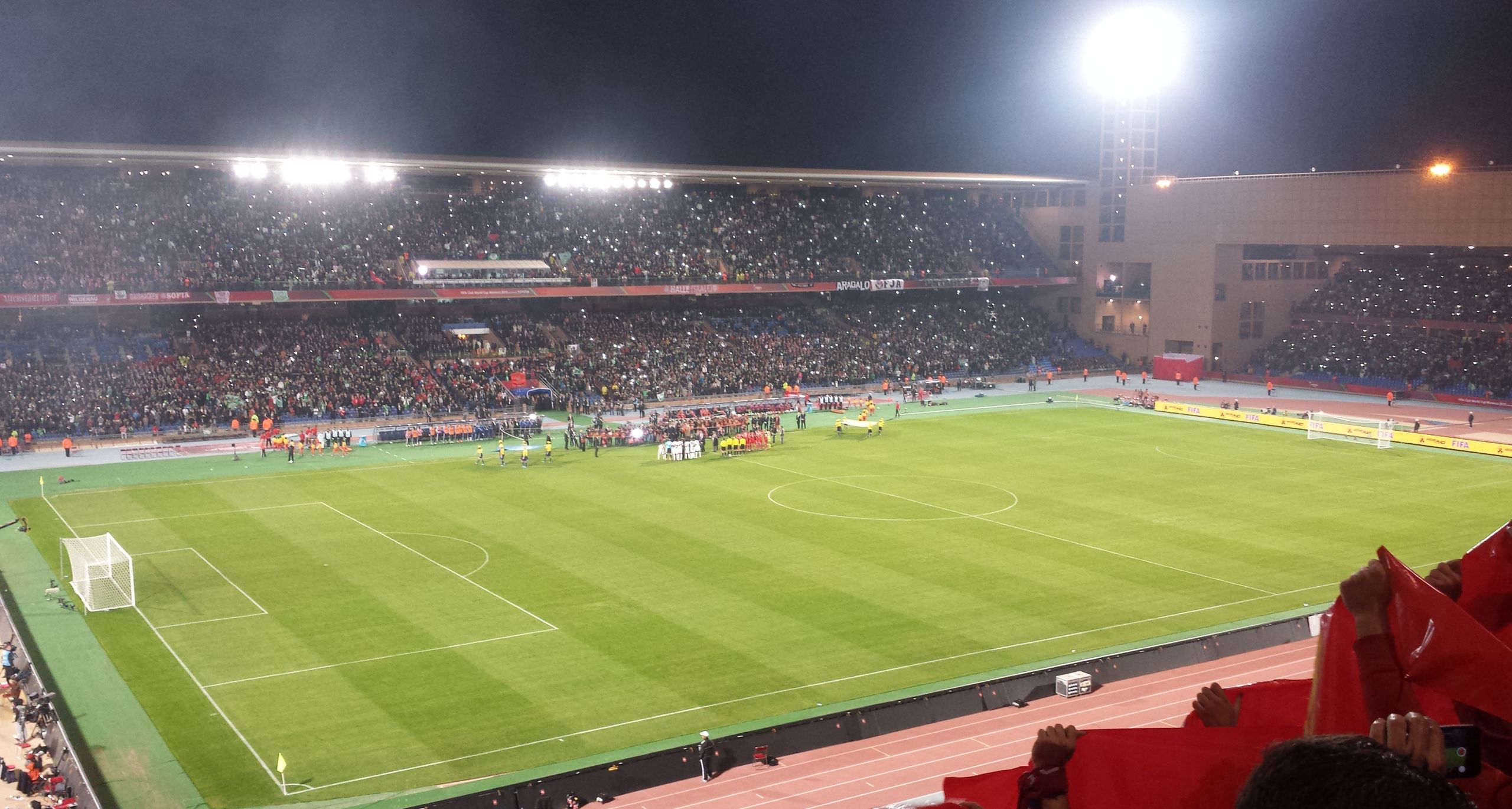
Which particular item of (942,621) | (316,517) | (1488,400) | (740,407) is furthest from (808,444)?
(1488,400)

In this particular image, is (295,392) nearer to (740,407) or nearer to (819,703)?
(740,407)

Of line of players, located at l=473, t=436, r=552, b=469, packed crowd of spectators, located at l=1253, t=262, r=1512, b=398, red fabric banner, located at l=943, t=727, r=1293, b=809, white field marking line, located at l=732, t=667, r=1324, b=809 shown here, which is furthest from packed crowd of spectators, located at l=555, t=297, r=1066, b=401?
red fabric banner, located at l=943, t=727, r=1293, b=809

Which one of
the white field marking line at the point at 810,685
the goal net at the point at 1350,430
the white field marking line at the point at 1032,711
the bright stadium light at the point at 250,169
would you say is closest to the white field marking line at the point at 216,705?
the white field marking line at the point at 810,685

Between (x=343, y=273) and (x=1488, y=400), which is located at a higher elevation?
(x=343, y=273)

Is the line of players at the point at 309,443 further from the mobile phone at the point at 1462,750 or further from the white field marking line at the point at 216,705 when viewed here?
the mobile phone at the point at 1462,750

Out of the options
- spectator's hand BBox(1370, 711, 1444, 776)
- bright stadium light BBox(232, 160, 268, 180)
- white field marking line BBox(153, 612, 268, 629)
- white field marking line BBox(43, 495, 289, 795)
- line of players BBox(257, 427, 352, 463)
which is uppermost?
bright stadium light BBox(232, 160, 268, 180)

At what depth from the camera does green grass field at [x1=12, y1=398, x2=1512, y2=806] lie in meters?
21.5

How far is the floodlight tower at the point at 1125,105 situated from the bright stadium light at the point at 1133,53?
40 millimetres

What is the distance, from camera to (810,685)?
22.7 m

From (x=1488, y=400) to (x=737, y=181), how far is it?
4380 centimetres

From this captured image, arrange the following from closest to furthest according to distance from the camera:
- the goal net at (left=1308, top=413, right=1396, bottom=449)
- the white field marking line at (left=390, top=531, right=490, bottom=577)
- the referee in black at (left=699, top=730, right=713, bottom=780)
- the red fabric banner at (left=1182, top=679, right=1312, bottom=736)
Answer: the red fabric banner at (left=1182, top=679, right=1312, bottom=736) < the referee in black at (left=699, top=730, right=713, bottom=780) < the white field marking line at (left=390, top=531, right=490, bottom=577) < the goal net at (left=1308, top=413, right=1396, bottom=449)

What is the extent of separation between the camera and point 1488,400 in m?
63.9

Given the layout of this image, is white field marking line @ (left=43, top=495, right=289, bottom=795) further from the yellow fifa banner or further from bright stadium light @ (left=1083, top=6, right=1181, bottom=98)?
bright stadium light @ (left=1083, top=6, right=1181, bottom=98)

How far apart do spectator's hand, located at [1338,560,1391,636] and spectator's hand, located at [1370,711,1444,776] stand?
96 centimetres
